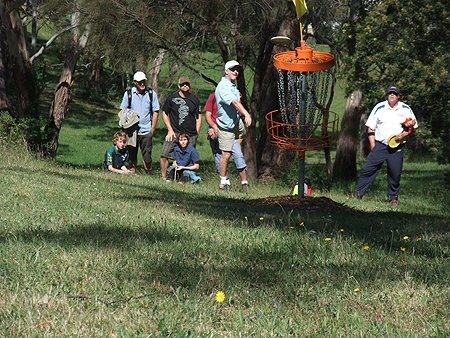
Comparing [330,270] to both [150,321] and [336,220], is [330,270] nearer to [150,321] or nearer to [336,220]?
[150,321]

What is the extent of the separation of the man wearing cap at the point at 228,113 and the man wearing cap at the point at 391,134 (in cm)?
220

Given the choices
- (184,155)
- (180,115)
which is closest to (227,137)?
(184,155)

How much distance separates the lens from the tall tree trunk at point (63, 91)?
12.7 meters

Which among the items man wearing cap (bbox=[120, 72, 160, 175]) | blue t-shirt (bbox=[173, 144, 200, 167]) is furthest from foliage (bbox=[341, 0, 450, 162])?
man wearing cap (bbox=[120, 72, 160, 175])

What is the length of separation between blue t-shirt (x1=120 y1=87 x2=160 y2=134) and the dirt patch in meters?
3.56

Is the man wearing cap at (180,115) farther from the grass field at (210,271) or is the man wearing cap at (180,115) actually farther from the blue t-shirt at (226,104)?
the grass field at (210,271)

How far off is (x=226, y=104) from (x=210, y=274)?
15.3ft

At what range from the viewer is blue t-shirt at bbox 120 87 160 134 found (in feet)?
29.3

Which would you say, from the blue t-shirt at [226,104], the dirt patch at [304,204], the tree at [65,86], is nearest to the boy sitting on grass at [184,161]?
the blue t-shirt at [226,104]

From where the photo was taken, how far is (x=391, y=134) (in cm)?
768

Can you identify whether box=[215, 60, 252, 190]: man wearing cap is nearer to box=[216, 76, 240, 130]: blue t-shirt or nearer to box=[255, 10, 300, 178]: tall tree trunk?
box=[216, 76, 240, 130]: blue t-shirt

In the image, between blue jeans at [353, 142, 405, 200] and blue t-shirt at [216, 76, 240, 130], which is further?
blue jeans at [353, 142, 405, 200]

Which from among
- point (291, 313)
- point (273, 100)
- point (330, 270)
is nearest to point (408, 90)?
point (273, 100)

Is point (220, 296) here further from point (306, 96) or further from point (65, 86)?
point (65, 86)
